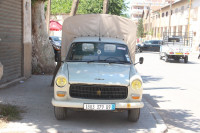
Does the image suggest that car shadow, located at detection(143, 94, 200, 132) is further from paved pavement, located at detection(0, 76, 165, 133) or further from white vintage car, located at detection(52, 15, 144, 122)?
white vintage car, located at detection(52, 15, 144, 122)

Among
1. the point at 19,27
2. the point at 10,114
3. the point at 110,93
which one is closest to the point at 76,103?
the point at 110,93

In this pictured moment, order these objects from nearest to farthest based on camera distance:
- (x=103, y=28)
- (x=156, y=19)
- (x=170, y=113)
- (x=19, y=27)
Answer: (x=170, y=113) < (x=103, y=28) < (x=19, y=27) < (x=156, y=19)

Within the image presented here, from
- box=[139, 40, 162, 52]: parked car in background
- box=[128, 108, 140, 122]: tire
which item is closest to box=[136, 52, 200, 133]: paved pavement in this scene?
box=[128, 108, 140, 122]: tire

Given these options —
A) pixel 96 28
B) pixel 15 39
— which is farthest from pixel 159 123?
pixel 15 39

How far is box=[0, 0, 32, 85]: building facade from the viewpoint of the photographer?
30.3ft

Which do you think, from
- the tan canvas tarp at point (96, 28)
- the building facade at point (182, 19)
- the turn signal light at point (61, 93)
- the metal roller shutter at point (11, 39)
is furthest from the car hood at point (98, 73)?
the building facade at point (182, 19)

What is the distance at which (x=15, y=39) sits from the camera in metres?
10.3

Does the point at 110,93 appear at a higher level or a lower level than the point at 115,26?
lower

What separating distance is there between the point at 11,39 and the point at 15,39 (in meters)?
0.43

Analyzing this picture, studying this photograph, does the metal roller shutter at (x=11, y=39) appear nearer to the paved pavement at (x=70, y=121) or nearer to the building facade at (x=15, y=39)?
the building facade at (x=15, y=39)

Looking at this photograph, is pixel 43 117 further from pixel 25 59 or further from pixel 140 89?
pixel 25 59

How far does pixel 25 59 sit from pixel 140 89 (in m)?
6.75

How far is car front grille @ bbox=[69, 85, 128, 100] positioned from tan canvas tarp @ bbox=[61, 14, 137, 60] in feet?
11.9

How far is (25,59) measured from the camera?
1129cm
